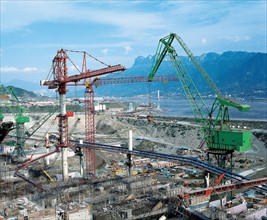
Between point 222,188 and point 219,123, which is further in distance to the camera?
point 219,123

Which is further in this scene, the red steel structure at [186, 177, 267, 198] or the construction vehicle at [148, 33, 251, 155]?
the construction vehicle at [148, 33, 251, 155]

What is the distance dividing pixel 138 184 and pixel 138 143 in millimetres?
34756

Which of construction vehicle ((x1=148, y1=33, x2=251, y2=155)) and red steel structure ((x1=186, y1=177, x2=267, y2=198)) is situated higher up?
construction vehicle ((x1=148, y1=33, x2=251, y2=155))

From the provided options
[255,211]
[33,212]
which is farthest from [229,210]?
[33,212]

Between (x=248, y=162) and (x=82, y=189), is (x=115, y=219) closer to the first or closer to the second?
(x=82, y=189)

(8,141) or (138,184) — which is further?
(8,141)

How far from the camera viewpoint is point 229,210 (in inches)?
920

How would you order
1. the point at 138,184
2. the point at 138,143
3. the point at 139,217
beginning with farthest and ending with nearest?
the point at 138,143
the point at 138,184
the point at 139,217

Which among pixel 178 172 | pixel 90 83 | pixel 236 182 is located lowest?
pixel 178 172

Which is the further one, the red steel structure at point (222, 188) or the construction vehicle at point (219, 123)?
the construction vehicle at point (219, 123)

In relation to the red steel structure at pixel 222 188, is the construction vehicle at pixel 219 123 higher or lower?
higher

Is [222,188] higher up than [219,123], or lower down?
lower down

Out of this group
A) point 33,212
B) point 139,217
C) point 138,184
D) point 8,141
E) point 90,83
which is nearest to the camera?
point 33,212

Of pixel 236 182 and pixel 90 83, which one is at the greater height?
pixel 90 83
